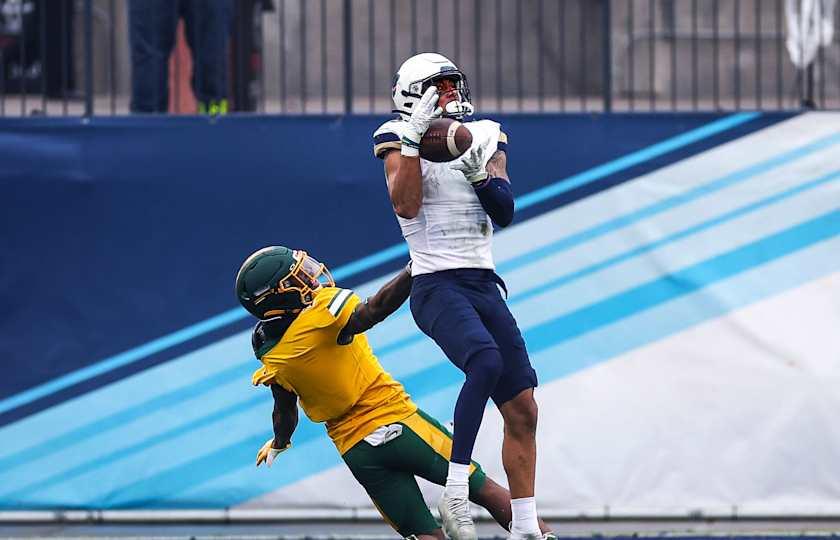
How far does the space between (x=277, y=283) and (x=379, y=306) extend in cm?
47

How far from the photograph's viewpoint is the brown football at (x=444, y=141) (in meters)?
6.68

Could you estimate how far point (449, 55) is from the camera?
40.7 feet

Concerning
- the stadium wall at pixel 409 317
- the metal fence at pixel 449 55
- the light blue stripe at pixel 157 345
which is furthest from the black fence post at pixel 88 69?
the light blue stripe at pixel 157 345

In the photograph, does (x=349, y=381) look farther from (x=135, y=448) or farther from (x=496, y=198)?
(x=135, y=448)

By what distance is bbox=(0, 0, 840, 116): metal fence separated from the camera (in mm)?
10570

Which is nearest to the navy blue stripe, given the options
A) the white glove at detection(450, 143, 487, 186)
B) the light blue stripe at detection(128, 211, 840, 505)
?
the light blue stripe at detection(128, 211, 840, 505)

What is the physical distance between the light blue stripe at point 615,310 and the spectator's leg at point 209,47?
223cm

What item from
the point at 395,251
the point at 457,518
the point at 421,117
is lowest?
the point at 457,518

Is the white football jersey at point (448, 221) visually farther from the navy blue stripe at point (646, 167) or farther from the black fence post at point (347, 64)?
the black fence post at point (347, 64)

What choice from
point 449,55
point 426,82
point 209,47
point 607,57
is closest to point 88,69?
point 209,47

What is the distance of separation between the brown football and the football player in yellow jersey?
0.75 m

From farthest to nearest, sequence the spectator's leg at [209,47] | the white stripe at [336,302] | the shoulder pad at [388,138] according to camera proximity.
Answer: the spectator's leg at [209,47], the white stripe at [336,302], the shoulder pad at [388,138]

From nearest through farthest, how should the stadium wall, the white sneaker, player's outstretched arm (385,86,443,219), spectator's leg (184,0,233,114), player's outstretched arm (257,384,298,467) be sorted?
1. the white sneaker
2. player's outstretched arm (385,86,443,219)
3. player's outstretched arm (257,384,298,467)
4. the stadium wall
5. spectator's leg (184,0,233,114)

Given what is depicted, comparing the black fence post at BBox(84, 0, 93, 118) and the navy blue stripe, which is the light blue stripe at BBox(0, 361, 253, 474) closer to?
the black fence post at BBox(84, 0, 93, 118)
